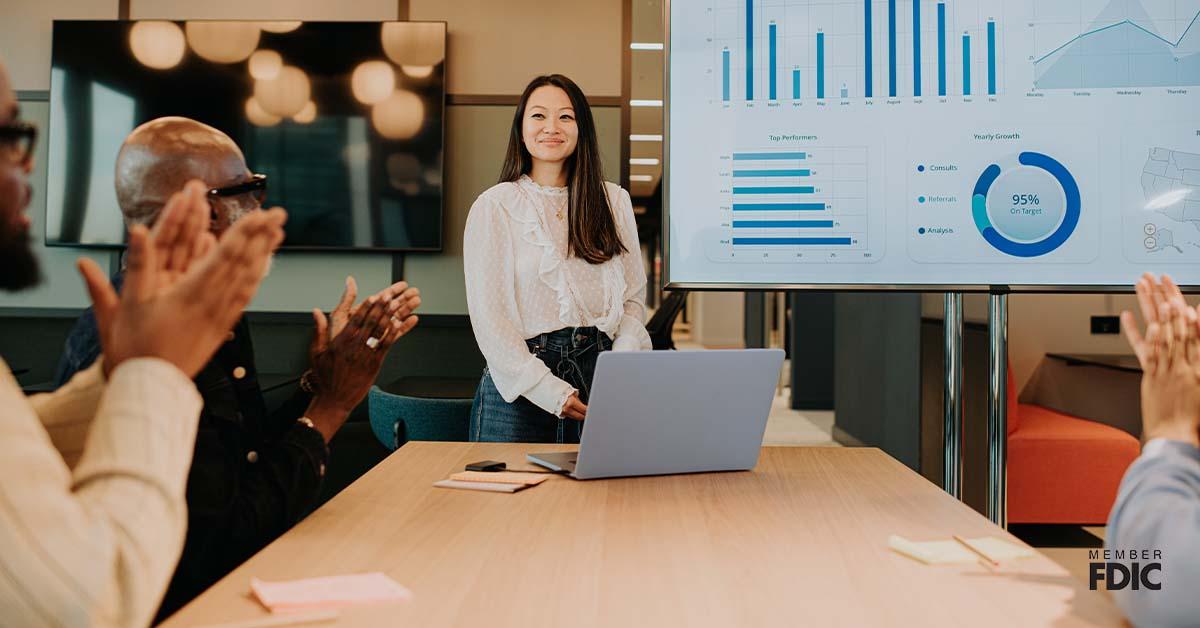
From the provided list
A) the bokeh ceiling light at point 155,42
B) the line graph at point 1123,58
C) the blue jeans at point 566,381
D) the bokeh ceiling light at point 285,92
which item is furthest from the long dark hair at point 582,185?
the bokeh ceiling light at point 155,42

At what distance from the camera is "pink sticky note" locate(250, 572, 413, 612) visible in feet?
2.85

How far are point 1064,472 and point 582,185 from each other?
263 centimetres

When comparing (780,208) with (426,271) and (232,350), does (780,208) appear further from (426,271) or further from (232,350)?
(426,271)

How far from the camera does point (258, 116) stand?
400cm

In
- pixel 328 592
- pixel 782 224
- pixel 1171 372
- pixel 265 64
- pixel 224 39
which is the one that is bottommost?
pixel 328 592

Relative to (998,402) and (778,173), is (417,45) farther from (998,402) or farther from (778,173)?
(998,402)

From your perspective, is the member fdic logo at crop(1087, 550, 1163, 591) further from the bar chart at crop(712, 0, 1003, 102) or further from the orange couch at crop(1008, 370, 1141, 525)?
the orange couch at crop(1008, 370, 1141, 525)

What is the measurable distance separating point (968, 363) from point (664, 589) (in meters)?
3.42

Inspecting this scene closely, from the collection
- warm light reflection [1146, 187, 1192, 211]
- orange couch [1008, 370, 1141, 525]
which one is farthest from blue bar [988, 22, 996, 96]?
orange couch [1008, 370, 1141, 525]

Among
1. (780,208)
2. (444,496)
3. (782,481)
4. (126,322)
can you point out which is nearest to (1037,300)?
(780,208)

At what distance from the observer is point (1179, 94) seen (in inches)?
72.7

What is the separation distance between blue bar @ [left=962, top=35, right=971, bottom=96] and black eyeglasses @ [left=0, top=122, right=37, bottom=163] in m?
1.70

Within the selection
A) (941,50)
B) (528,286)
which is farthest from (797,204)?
(528,286)

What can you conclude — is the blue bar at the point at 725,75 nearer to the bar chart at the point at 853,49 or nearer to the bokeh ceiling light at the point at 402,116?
the bar chart at the point at 853,49
